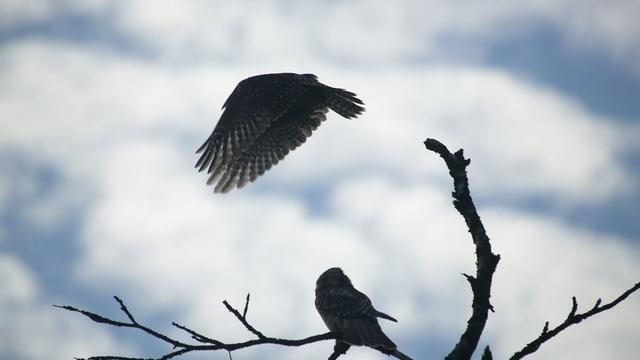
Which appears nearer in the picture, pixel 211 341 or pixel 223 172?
pixel 211 341

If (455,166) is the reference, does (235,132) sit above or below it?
above

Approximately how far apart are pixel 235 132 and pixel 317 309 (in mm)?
3958

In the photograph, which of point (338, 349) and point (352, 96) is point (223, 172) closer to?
point (352, 96)

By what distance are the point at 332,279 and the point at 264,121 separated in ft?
12.2

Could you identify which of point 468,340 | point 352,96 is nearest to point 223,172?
point 352,96

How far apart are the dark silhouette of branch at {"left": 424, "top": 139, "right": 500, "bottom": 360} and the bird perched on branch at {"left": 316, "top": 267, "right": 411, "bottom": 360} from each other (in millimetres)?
1198

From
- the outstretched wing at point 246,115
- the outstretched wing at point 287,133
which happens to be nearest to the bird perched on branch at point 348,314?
the outstretched wing at point 246,115

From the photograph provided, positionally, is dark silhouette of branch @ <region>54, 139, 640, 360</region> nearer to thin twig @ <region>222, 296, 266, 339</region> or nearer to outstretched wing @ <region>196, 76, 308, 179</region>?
thin twig @ <region>222, 296, 266, 339</region>

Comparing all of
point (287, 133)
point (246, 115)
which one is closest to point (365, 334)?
point (246, 115)

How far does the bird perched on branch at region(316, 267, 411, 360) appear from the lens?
20.8 feet

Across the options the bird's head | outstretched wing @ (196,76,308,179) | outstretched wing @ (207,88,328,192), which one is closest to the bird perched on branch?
the bird's head

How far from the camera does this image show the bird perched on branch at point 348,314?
634cm

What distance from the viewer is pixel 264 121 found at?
36.9 ft

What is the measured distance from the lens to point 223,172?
444 inches
